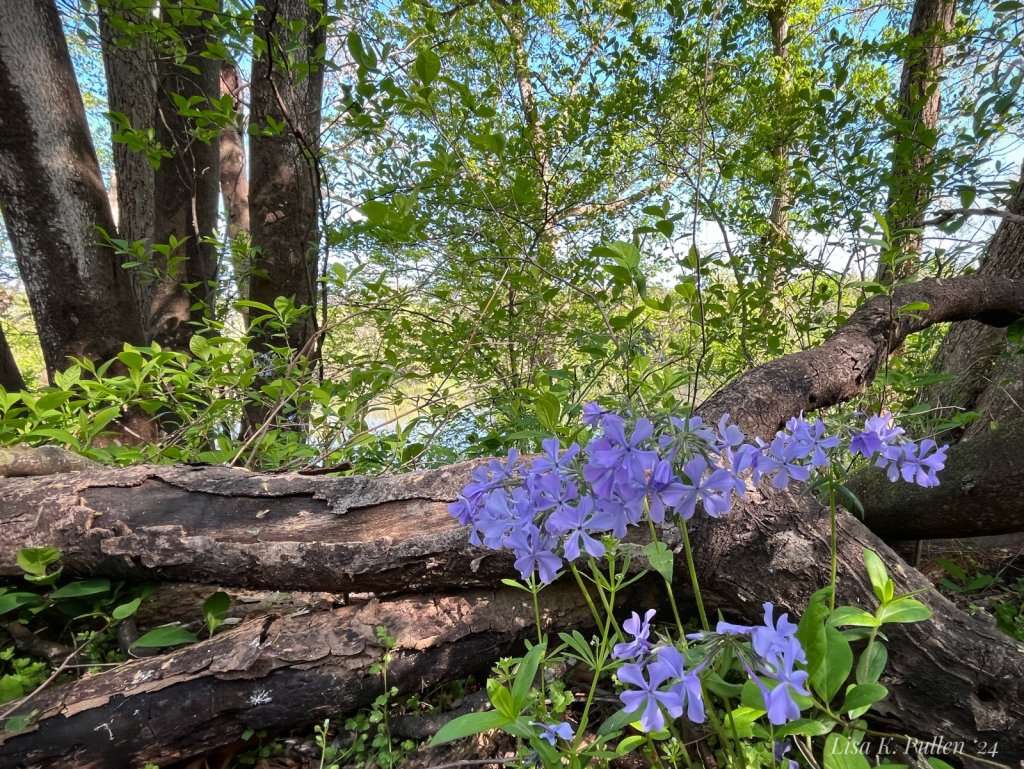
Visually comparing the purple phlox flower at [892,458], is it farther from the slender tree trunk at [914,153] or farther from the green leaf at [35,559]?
the green leaf at [35,559]

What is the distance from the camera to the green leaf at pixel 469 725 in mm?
718

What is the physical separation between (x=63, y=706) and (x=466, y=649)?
0.99m

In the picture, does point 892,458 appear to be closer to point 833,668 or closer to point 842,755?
point 833,668

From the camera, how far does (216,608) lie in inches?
58.9

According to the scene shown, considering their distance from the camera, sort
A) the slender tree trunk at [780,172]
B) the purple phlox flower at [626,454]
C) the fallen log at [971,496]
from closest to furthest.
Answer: the purple phlox flower at [626,454] < the fallen log at [971,496] < the slender tree trunk at [780,172]

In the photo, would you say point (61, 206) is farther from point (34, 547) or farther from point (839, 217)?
point (839, 217)

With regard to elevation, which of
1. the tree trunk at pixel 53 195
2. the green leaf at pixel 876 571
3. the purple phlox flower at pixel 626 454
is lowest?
the green leaf at pixel 876 571

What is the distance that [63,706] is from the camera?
123cm

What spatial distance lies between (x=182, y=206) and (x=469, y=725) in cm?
473

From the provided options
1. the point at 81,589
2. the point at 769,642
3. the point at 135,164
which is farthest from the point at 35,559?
the point at 135,164

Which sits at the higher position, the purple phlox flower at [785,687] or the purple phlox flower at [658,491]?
the purple phlox flower at [658,491]

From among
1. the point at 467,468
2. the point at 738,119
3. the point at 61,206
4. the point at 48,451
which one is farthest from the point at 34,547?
the point at 738,119

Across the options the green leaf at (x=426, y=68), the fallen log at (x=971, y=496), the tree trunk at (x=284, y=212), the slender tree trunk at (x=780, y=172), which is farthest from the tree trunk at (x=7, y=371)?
the fallen log at (x=971, y=496)

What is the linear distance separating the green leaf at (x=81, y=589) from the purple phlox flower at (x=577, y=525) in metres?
1.60
